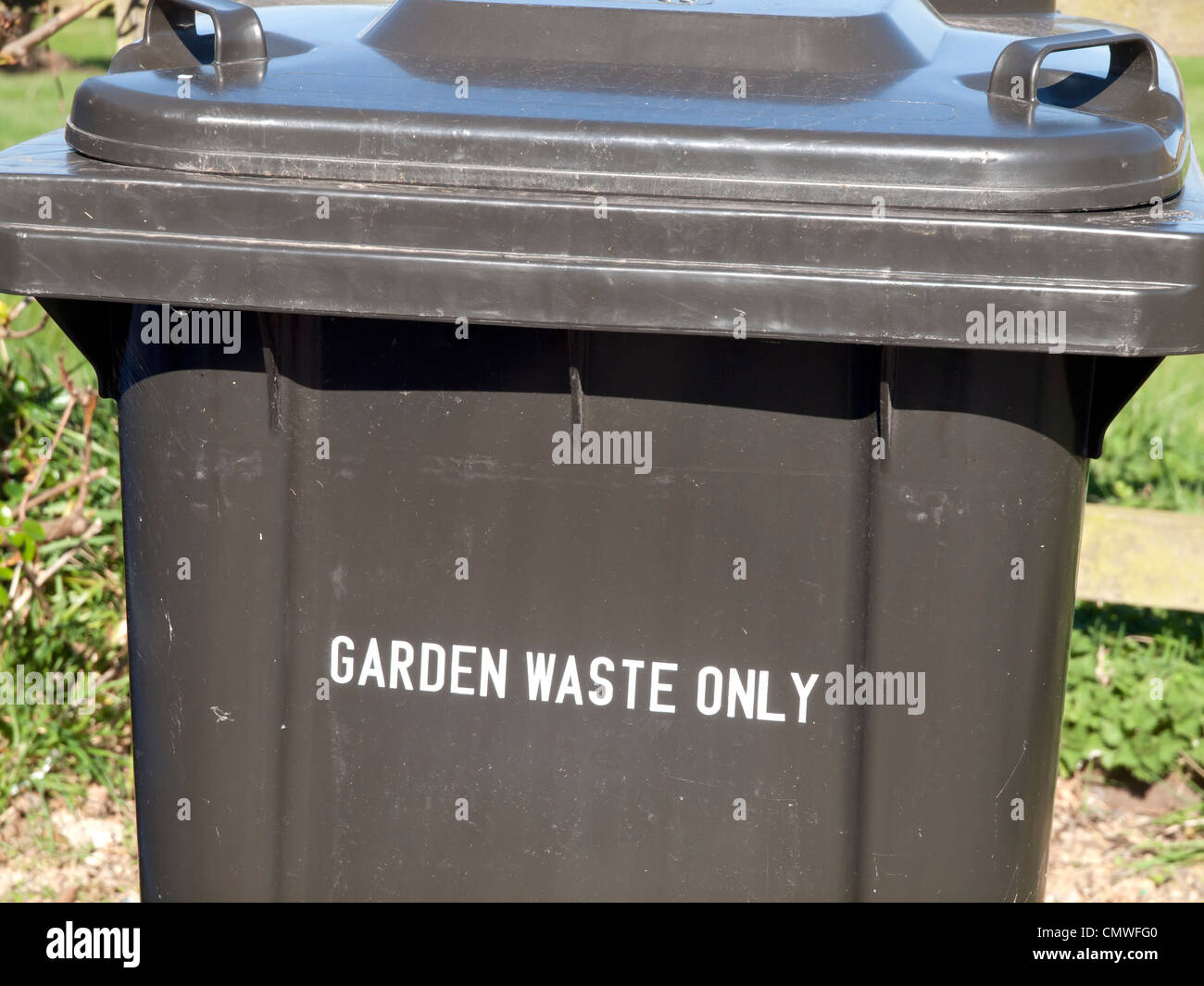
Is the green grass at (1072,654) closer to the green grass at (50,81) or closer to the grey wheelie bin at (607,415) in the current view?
the grey wheelie bin at (607,415)

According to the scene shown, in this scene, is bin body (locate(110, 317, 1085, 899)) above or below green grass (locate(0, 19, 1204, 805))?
above

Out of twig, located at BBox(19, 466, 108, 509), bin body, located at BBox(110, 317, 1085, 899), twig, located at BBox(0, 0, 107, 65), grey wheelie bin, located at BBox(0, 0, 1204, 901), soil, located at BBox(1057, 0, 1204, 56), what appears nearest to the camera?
grey wheelie bin, located at BBox(0, 0, 1204, 901)

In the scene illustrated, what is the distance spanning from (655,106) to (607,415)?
399 millimetres

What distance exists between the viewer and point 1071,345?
152 centimetres

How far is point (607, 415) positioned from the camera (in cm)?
172

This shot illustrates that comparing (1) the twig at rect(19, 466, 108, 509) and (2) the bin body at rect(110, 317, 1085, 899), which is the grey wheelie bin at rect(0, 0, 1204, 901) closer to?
(2) the bin body at rect(110, 317, 1085, 899)

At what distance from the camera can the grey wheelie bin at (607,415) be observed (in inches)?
61.1

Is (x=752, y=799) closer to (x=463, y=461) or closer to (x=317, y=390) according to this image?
(x=463, y=461)

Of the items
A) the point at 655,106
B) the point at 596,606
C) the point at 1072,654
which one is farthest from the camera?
the point at 1072,654

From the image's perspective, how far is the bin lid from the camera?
155 cm

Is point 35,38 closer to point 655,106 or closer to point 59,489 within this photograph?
point 59,489

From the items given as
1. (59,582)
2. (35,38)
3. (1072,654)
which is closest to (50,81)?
(35,38)

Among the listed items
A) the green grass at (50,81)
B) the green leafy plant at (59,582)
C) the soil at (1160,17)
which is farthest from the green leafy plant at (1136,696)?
the green grass at (50,81)

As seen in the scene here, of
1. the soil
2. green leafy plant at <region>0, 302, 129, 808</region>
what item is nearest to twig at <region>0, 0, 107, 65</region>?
green leafy plant at <region>0, 302, 129, 808</region>
